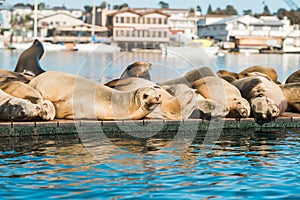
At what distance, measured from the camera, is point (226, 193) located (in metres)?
8.90

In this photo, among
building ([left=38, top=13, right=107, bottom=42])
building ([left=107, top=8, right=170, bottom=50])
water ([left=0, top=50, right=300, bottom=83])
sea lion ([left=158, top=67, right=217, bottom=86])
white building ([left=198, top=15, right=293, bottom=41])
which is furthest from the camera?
white building ([left=198, top=15, right=293, bottom=41])

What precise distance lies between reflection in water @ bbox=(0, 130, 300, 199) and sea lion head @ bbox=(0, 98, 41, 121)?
0.49 meters

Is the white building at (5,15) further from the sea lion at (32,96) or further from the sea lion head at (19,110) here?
the sea lion head at (19,110)

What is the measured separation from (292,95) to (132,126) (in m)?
4.63

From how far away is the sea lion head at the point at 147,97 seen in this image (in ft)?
42.9

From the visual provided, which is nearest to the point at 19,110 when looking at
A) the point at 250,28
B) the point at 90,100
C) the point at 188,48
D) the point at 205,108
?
the point at 90,100

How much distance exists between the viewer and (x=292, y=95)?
53.1 ft

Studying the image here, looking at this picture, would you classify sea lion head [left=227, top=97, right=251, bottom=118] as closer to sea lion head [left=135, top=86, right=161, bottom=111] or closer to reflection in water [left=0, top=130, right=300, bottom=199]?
reflection in water [left=0, top=130, right=300, bottom=199]

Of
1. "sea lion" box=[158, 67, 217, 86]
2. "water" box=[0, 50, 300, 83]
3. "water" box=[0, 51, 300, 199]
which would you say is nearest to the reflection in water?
"water" box=[0, 51, 300, 199]

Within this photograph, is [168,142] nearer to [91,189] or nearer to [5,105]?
[5,105]

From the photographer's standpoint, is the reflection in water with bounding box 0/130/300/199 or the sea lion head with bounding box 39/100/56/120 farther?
the sea lion head with bounding box 39/100/56/120

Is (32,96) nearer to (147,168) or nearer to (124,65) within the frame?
(147,168)

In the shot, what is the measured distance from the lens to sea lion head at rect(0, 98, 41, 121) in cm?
1295

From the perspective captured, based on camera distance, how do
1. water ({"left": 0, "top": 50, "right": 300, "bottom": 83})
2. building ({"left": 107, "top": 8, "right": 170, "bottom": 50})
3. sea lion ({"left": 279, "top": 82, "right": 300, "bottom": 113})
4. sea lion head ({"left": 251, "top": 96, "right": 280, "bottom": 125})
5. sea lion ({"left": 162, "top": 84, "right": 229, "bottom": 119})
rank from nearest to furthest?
sea lion ({"left": 162, "top": 84, "right": 229, "bottom": 119}), sea lion head ({"left": 251, "top": 96, "right": 280, "bottom": 125}), sea lion ({"left": 279, "top": 82, "right": 300, "bottom": 113}), water ({"left": 0, "top": 50, "right": 300, "bottom": 83}), building ({"left": 107, "top": 8, "right": 170, "bottom": 50})
